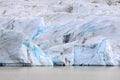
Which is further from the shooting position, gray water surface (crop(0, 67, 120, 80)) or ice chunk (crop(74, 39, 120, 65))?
ice chunk (crop(74, 39, 120, 65))

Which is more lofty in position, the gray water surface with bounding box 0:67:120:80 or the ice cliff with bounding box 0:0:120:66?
the ice cliff with bounding box 0:0:120:66

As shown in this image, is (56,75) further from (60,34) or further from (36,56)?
(60,34)

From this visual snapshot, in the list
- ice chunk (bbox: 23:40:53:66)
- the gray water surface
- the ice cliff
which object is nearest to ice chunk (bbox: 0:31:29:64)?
the ice cliff

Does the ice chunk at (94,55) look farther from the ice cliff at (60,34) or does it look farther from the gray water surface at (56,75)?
the gray water surface at (56,75)

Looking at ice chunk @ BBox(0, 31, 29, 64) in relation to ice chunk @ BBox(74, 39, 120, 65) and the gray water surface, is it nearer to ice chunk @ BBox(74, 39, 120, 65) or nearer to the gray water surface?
ice chunk @ BBox(74, 39, 120, 65)

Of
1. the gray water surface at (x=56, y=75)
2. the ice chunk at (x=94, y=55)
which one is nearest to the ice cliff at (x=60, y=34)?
the ice chunk at (x=94, y=55)

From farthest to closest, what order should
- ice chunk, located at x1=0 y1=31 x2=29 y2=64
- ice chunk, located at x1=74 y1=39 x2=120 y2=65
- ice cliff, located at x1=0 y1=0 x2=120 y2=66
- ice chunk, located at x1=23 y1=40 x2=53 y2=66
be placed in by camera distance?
1. ice chunk, located at x1=74 y1=39 x2=120 y2=65
2. ice chunk, located at x1=23 y1=40 x2=53 y2=66
3. ice cliff, located at x1=0 y1=0 x2=120 y2=66
4. ice chunk, located at x1=0 y1=31 x2=29 y2=64

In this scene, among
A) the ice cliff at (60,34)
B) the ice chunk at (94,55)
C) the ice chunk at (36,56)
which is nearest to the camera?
the ice cliff at (60,34)

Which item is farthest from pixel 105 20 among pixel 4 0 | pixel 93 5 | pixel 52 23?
pixel 4 0

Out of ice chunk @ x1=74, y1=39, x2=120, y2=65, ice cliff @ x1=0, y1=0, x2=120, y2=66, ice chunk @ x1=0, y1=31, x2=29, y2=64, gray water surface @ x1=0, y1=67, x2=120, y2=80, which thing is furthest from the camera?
ice chunk @ x1=74, y1=39, x2=120, y2=65
